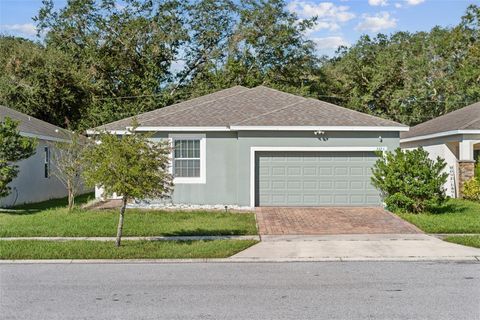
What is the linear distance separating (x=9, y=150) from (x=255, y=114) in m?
8.91

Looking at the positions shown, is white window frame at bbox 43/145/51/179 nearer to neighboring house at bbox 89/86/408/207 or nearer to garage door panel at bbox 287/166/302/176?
neighboring house at bbox 89/86/408/207

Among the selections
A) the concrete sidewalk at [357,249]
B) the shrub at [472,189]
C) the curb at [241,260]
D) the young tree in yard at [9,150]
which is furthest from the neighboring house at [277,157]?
the curb at [241,260]

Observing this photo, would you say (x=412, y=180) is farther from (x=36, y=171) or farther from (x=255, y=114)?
(x=36, y=171)

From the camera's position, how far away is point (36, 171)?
77.3ft

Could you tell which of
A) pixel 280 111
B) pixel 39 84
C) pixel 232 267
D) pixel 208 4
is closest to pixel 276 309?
pixel 232 267

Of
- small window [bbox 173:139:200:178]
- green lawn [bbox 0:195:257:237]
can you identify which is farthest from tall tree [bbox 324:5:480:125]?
green lawn [bbox 0:195:257:237]

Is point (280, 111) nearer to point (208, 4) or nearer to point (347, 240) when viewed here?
point (347, 240)

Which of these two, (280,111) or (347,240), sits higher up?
(280,111)

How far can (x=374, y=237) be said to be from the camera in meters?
14.0

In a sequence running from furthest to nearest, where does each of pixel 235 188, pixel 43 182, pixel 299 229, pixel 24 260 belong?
1. pixel 43 182
2. pixel 235 188
3. pixel 299 229
4. pixel 24 260

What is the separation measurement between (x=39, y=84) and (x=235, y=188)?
62.0ft

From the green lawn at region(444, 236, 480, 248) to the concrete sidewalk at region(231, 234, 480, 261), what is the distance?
0.25 meters

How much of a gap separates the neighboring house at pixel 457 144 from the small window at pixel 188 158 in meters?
10.7

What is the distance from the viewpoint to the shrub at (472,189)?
71.9 ft
